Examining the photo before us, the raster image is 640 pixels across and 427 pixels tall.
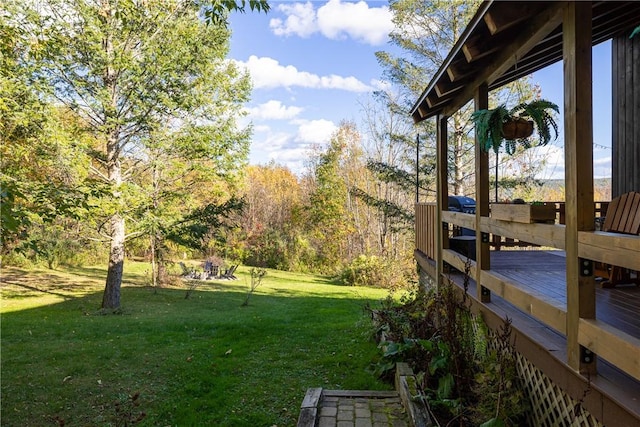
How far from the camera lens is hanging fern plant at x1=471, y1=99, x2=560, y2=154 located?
360 centimetres

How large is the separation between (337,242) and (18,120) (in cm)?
1589

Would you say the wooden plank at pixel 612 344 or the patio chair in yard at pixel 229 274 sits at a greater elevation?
the wooden plank at pixel 612 344

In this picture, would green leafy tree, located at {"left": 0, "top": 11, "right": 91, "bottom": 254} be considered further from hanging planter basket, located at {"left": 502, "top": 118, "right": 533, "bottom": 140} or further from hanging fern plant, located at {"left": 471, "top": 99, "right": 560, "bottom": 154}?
hanging planter basket, located at {"left": 502, "top": 118, "right": 533, "bottom": 140}

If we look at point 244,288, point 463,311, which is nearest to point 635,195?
point 463,311

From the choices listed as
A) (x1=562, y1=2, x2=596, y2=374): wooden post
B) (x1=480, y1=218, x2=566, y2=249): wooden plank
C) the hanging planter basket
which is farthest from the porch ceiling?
(x1=480, y1=218, x2=566, y2=249): wooden plank

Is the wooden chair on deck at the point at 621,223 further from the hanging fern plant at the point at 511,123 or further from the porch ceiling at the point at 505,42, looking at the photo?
the porch ceiling at the point at 505,42

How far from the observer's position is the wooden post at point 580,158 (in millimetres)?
2273

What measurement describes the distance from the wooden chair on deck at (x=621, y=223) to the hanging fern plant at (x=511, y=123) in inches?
37.6

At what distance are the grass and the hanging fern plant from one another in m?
3.01

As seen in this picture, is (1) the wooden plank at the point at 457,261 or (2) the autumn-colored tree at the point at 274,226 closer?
(1) the wooden plank at the point at 457,261

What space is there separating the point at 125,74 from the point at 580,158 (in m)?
10.7

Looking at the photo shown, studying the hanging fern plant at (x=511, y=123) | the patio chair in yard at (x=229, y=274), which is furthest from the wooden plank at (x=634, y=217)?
the patio chair in yard at (x=229, y=274)

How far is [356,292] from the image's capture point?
1426 cm

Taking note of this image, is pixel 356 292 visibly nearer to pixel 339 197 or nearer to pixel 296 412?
pixel 339 197
